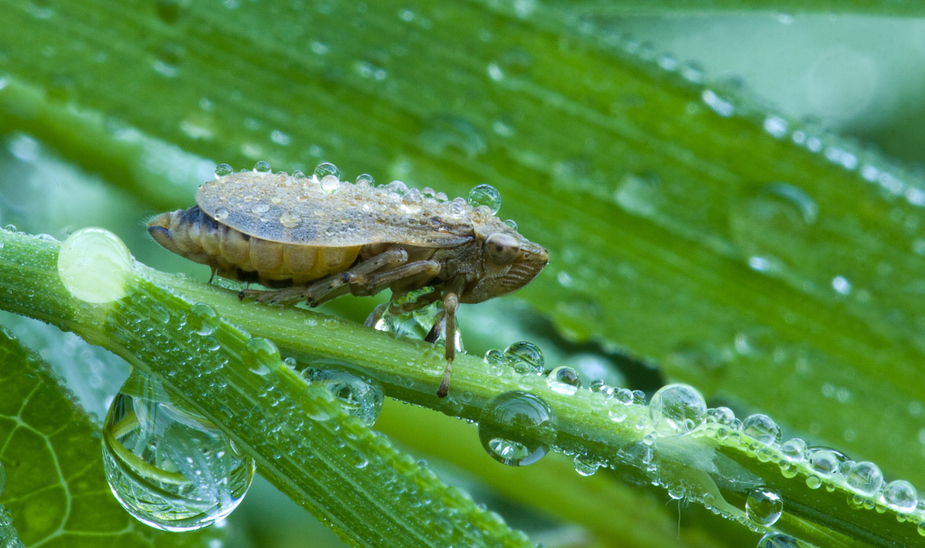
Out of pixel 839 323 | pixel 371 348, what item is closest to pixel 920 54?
pixel 839 323

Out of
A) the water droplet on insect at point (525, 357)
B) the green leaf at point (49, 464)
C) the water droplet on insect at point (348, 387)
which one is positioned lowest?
the green leaf at point (49, 464)

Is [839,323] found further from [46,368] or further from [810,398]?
[46,368]

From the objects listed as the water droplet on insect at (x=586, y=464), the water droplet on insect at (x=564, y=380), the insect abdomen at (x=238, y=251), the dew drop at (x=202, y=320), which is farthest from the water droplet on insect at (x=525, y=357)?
the dew drop at (x=202, y=320)

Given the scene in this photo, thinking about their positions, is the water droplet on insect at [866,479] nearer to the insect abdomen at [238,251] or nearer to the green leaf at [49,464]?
the insect abdomen at [238,251]

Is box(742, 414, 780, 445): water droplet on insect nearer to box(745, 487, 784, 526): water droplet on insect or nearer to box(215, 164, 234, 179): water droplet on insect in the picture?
box(745, 487, 784, 526): water droplet on insect

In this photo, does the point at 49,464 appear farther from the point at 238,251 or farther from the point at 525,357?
the point at 525,357

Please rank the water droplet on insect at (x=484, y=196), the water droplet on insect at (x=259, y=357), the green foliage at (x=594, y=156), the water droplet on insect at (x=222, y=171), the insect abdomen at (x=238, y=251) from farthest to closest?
the green foliage at (x=594, y=156)
the water droplet on insect at (x=484, y=196)
the water droplet on insect at (x=222, y=171)
the insect abdomen at (x=238, y=251)
the water droplet on insect at (x=259, y=357)
